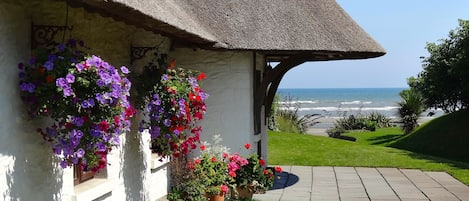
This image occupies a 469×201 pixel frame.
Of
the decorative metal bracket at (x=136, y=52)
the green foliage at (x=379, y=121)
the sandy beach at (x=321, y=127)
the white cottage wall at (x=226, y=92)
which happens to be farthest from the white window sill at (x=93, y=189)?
the green foliage at (x=379, y=121)

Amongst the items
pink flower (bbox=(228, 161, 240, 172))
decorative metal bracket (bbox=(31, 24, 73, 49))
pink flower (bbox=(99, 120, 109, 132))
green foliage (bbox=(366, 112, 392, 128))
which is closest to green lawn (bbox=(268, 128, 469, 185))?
pink flower (bbox=(228, 161, 240, 172))

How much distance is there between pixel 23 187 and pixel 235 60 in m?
5.46

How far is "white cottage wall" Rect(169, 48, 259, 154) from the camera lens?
925 cm

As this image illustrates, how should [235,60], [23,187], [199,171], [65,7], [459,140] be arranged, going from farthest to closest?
[459,140]
[235,60]
[199,171]
[65,7]
[23,187]

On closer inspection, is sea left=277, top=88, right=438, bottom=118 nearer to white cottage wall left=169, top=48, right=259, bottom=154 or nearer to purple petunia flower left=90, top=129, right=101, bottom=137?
white cottage wall left=169, top=48, right=259, bottom=154

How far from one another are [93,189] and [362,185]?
6.52 meters

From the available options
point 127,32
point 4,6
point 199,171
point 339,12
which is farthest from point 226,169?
point 4,6

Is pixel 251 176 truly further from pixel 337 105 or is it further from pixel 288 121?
pixel 337 105

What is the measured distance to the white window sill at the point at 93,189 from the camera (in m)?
5.25

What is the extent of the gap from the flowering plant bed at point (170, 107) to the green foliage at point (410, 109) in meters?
18.9

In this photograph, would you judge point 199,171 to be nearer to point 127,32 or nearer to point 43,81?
point 127,32

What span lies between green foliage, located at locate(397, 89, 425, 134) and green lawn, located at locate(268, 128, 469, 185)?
7.25 meters

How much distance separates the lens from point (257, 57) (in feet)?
35.6

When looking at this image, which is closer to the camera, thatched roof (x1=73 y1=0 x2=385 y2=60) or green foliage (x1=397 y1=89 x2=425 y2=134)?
thatched roof (x1=73 y1=0 x2=385 y2=60)
